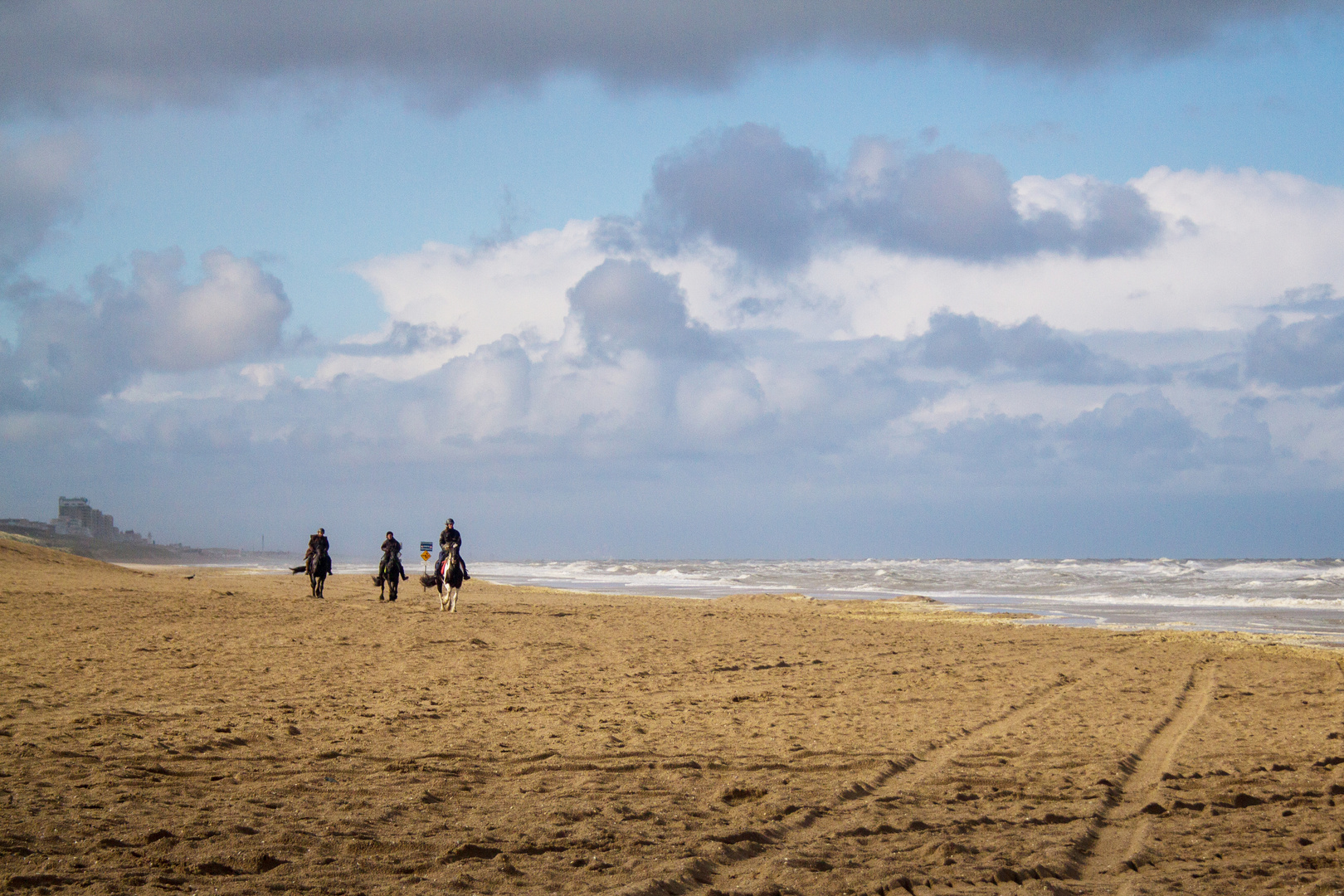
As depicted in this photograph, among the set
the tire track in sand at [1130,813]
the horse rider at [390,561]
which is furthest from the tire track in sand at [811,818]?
the horse rider at [390,561]

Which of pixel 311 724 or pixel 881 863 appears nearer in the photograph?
pixel 881 863

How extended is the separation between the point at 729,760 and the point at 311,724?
3.90 metres

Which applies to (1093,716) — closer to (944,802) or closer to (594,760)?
(944,802)

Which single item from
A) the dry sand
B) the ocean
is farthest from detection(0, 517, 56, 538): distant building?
the dry sand

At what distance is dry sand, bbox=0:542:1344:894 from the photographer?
17.1 feet

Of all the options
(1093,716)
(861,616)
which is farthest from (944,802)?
(861,616)

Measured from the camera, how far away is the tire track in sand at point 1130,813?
555 centimetres

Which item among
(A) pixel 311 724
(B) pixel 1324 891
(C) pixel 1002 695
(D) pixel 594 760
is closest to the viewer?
(B) pixel 1324 891

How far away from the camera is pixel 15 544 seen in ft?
129

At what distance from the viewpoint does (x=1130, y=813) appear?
22.1ft

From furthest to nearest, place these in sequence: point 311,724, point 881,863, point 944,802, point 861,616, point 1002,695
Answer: point 861,616 < point 1002,695 < point 311,724 < point 944,802 < point 881,863

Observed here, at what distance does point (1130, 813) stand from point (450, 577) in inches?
675

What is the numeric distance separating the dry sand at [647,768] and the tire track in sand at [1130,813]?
3 cm

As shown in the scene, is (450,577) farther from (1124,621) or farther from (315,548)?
(1124,621)
